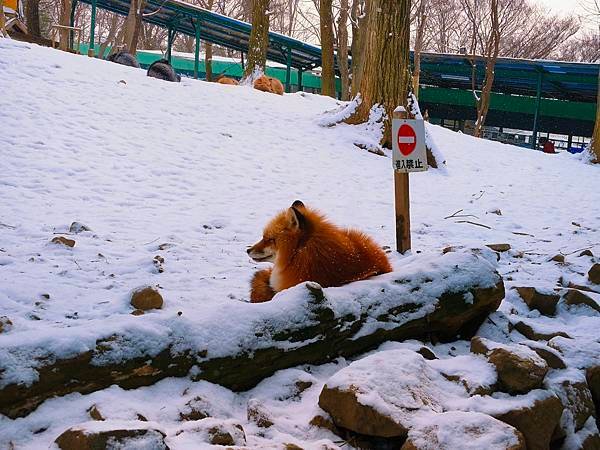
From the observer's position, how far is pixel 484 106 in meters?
24.7

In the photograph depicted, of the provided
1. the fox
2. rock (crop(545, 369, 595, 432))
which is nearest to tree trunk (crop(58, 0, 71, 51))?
the fox

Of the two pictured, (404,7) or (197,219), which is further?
(404,7)

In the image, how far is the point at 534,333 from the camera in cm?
388

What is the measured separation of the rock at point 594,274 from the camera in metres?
5.04

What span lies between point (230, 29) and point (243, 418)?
26.7 metres

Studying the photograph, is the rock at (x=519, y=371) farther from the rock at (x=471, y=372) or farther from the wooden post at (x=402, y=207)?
the wooden post at (x=402, y=207)

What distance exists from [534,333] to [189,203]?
4690mm

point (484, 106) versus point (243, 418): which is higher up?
point (484, 106)

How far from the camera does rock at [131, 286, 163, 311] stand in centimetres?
388

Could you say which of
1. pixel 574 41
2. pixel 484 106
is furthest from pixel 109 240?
pixel 574 41

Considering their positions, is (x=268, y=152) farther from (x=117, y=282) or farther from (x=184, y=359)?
(x=184, y=359)

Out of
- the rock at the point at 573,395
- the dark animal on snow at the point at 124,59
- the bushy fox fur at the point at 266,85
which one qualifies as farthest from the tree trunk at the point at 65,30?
the rock at the point at 573,395

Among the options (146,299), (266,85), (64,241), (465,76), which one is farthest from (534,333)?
(465,76)

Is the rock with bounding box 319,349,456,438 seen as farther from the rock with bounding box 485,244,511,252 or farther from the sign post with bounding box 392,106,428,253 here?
the rock with bounding box 485,244,511,252
